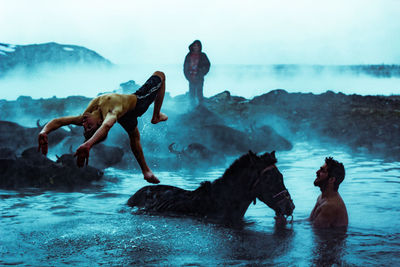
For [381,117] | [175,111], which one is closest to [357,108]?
[381,117]

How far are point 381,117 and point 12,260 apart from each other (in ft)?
86.4

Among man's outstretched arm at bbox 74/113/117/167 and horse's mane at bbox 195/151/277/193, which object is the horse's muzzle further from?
man's outstretched arm at bbox 74/113/117/167

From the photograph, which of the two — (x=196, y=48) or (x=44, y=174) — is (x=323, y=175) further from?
(x=196, y=48)

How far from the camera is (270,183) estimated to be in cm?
932

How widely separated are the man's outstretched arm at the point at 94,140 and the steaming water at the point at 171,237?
2.17 metres

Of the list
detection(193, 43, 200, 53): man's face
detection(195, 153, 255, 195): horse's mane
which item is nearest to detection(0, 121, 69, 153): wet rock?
detection(193, 43, 200, 53): man's face

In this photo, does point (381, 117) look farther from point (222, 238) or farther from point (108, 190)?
point (222, 238)

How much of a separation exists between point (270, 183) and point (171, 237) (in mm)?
2089

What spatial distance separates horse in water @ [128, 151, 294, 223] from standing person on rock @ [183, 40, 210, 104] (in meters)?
17.1

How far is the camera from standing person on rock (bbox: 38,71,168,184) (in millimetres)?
6820

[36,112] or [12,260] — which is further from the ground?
[36,112]

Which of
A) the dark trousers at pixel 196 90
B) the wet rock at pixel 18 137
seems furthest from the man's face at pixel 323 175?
the dark trousers at pixel 196 90

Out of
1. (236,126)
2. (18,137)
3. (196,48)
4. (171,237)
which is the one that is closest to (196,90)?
(196,48)

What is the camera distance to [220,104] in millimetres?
32438
